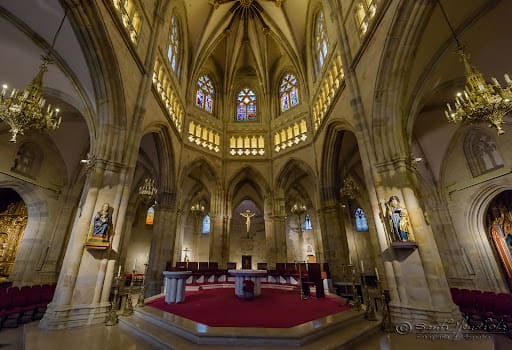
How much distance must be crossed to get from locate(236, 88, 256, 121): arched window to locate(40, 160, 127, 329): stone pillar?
13.7 metres

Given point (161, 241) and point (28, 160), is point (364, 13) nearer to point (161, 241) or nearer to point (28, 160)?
A: point (161, 241)

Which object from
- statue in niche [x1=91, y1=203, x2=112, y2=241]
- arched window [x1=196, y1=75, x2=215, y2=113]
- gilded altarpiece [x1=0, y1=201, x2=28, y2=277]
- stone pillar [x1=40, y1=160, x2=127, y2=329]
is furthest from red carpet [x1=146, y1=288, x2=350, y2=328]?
arched window [x1=196, y1=75, x2=215, y2=113]

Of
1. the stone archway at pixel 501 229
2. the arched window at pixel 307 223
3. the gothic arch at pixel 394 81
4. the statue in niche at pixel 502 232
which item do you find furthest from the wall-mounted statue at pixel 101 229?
the arched window at pixel 307 223

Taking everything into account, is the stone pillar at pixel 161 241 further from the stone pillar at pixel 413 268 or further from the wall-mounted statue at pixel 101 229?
the stone pillar at pixel 413 268

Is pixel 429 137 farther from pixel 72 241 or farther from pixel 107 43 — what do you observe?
pixel 72 241

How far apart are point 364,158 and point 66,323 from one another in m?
9.71

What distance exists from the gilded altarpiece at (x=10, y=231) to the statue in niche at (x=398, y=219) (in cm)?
1833

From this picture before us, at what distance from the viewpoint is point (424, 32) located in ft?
20.9

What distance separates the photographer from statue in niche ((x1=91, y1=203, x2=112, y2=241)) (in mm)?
5902

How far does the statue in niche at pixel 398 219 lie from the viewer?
5781mm

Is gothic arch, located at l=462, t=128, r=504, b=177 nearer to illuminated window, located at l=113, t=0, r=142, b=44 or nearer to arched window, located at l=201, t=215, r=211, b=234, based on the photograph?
illuminated window, located at l=113, t=0, r=142, b=44

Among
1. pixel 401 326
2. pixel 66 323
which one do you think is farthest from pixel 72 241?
pixel 401 326

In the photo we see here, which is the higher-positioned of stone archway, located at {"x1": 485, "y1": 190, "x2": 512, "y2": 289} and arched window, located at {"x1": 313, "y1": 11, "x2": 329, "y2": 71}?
arched window, located at {"x1": 313, "y1": 11, "x2": 329, "y2": 71}

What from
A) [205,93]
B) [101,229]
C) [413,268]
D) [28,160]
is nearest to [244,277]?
[101,229]
